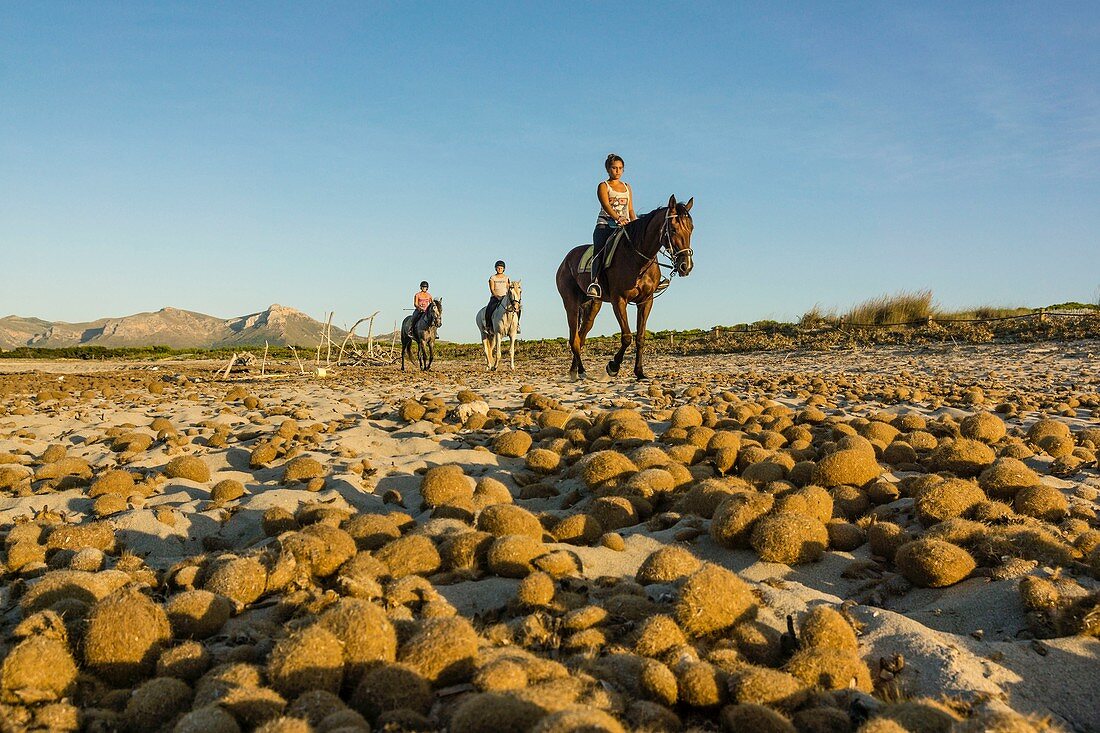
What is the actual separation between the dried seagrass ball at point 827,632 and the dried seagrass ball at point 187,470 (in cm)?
406

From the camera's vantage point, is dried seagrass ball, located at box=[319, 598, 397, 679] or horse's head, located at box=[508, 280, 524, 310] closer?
dried seagrass ball, located at box=[319, 598, 397, 679]

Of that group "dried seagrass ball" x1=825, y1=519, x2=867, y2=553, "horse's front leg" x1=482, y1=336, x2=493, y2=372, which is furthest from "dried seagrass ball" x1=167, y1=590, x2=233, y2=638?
"horse's front leg" x1=482, y1=336, x2=493, y2=372

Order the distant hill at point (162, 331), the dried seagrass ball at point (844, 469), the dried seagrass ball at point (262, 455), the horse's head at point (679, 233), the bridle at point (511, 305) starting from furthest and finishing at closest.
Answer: the distant hill at point (162, 331) → the bridle at point (511, 305) → the horse's head at point (679, 233) → the dried seagrass ball at point (262, 455) → the dried seagrass ball at point (844, 469)

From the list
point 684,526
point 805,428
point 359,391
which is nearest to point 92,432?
point 359,391

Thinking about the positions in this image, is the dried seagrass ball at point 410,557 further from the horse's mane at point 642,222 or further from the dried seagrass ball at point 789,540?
the horse's mane at point 642,222

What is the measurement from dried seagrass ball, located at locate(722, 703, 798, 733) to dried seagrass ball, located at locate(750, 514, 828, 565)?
1267 millimetres

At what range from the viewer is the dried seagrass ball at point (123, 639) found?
79.4 inches

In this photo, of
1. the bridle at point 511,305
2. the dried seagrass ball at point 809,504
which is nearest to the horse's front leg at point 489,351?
the bridle at point 511,305

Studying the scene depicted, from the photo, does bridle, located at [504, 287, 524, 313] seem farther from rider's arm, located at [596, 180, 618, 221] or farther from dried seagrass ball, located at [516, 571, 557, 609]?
dried seagrass ball, located at [516, 571, 557, 609]

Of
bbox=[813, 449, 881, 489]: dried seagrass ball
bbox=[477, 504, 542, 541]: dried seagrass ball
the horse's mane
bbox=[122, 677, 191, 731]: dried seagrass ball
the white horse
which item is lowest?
bbox=[122, 677, 191, 731]: dried seagrass ball

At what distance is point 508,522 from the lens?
3.10 meters

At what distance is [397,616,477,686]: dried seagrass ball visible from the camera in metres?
1.91

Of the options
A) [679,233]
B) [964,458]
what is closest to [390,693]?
[964,458]

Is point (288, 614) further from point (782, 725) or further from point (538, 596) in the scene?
point (782, 725)
